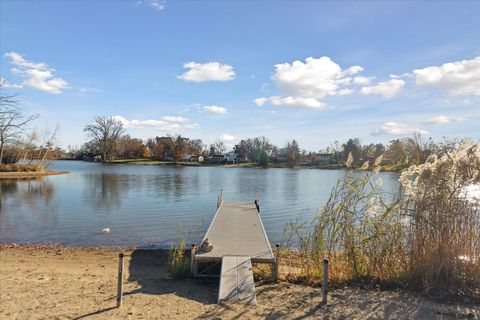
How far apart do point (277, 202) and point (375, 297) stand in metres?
18.3

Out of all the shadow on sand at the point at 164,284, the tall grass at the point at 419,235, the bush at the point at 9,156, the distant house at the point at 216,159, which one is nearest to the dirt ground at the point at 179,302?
the shadow on sand at the point at 164,284

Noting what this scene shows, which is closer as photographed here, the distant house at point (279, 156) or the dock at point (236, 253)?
the dock at point (236, 253)

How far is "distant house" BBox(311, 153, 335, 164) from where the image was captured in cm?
10312

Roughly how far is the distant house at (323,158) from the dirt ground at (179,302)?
98433mm

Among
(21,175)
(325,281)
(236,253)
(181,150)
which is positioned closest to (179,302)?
(325,281)

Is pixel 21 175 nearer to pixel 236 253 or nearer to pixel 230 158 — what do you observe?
pixel 236 253

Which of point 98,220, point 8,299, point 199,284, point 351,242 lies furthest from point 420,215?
point 98,220

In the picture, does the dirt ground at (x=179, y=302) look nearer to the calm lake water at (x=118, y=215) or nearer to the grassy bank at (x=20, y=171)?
the calm lake water at (x=118, y=215)

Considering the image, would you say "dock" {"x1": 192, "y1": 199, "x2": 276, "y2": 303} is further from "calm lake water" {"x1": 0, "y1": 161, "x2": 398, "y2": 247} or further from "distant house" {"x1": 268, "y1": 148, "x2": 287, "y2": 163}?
"distant house" {"x1": 268, "y1": 148, "x2": 287, "y2": 163}

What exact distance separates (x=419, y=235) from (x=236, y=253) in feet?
11.8

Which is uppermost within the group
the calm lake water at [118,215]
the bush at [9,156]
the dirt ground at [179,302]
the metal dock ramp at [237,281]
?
the bush at [9,156]

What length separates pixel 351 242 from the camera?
642 cm

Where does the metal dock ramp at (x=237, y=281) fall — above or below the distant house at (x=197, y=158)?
below

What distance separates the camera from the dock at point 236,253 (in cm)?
559
